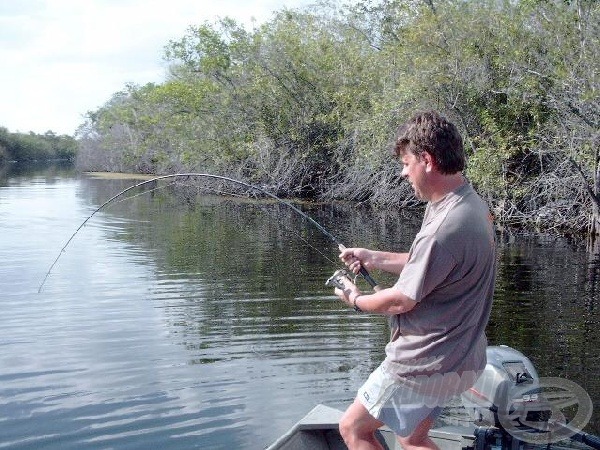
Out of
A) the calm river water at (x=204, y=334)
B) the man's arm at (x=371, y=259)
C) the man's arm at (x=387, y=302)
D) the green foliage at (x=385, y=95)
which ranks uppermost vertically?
the green foliage at (x=385, y=95)

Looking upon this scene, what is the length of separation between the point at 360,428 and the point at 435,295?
0.62 meters

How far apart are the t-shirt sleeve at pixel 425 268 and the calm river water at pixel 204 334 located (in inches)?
101

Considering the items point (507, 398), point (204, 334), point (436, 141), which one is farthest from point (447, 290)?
point (204, 334)

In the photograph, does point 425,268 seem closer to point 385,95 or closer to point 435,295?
point 435,295

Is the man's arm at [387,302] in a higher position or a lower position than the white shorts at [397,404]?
higher

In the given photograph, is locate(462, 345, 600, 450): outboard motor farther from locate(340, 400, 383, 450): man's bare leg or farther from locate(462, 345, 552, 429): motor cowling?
locate(340, 400, 383, 450): man's bare leg

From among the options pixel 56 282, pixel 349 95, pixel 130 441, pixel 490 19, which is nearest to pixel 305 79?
pixel 349 95

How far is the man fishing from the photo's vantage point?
276 centimetres

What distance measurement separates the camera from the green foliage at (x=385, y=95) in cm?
1541

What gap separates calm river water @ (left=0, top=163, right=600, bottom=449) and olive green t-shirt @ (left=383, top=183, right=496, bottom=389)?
2.40 metres

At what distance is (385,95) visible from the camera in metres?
18.6

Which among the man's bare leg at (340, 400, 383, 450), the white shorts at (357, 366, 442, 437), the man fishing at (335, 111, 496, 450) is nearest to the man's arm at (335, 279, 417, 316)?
the man fishing at (335, 111, 496, 450)

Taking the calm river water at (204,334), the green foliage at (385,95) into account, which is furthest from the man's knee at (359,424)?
the green foliage at (385,95)

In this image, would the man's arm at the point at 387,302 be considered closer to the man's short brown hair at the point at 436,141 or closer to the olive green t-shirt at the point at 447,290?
the olive green t-shirt at the point at 447,290
